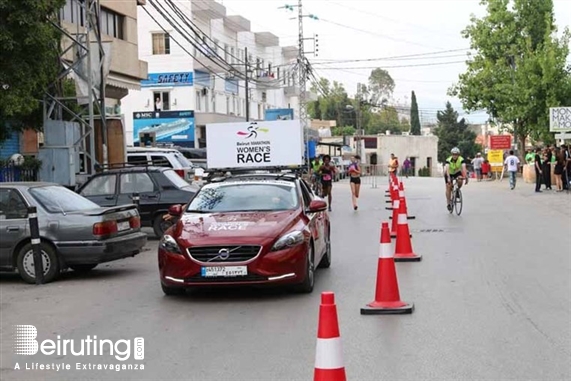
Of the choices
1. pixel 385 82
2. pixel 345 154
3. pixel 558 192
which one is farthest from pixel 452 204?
pixel 385 82

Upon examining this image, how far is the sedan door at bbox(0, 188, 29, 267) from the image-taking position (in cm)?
1188

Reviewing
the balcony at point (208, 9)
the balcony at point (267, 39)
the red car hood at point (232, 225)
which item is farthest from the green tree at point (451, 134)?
the red car hood at point (232, 225)

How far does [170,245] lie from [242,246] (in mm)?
968

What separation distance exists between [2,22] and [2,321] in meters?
9.40

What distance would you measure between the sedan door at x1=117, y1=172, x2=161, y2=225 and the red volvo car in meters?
6.72

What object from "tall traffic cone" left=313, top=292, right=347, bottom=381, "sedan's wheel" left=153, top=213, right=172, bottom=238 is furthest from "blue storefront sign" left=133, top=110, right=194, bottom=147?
"tall traffic cone" left=313, top=292, right=347, bottom=381

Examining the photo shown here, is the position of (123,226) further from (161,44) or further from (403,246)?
(161,44)

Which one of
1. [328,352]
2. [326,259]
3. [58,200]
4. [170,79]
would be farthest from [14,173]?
[170,79]

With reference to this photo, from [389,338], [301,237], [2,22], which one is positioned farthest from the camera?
[2,22]

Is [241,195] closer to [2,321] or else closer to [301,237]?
[301,237]

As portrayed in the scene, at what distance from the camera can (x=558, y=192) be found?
1247 inches

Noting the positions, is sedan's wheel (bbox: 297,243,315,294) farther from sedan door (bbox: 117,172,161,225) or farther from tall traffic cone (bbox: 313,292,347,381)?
sedan door (bbox: 117,172,161,225)

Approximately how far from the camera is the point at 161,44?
183ft

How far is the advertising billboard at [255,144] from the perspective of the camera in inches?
922
